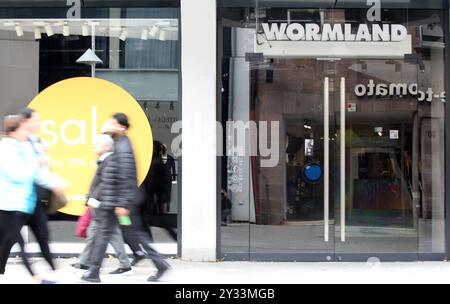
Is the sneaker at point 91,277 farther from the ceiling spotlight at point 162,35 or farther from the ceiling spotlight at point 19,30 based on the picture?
the ceiling spotlight at point 19,30

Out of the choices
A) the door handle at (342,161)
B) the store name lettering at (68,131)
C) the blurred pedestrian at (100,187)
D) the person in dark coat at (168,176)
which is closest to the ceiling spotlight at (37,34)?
the store name lettering at (68,131)

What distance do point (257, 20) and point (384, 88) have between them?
2.24 metres

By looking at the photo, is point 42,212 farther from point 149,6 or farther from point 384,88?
point 384,88

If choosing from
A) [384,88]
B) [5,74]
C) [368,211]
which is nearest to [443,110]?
[384,88]

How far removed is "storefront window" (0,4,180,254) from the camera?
994cm

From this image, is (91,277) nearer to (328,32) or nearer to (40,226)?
(40,226)

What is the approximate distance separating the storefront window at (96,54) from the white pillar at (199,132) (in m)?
0.34

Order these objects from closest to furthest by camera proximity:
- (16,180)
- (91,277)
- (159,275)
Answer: (16,180) < (91,277) < (159,275)

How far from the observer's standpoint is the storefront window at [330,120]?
9.92 m

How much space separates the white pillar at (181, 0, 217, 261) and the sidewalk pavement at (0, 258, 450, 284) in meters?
0.46

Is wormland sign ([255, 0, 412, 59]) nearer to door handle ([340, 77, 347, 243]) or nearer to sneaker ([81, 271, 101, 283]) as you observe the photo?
door handle ([340, 77, 347, 243])

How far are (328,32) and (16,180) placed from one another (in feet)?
17.6

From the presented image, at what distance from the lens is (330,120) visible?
32.7ft

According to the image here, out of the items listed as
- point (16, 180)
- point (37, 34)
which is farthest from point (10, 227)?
point (37, 34)
